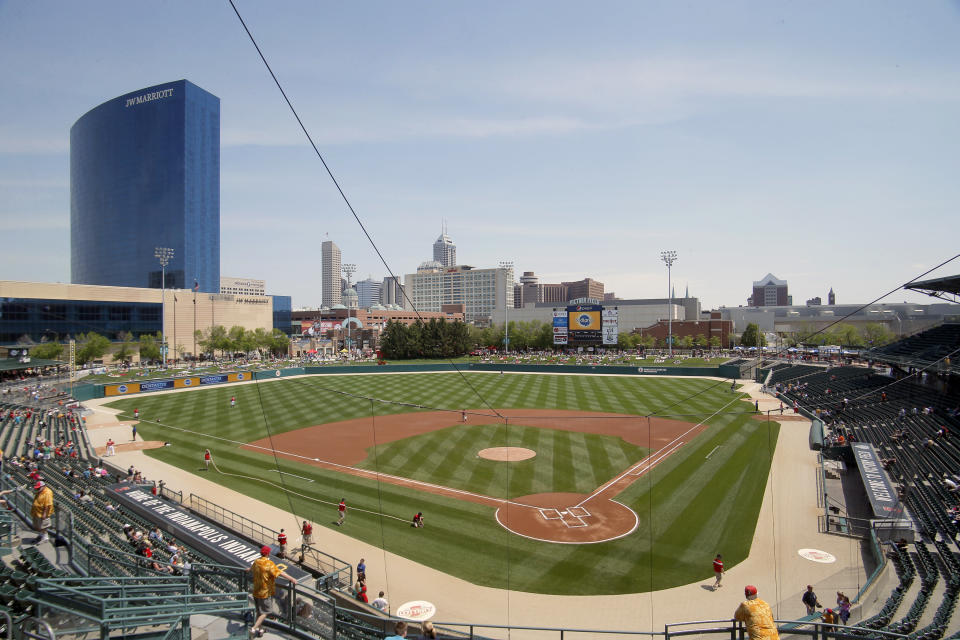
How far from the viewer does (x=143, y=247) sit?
143 metres

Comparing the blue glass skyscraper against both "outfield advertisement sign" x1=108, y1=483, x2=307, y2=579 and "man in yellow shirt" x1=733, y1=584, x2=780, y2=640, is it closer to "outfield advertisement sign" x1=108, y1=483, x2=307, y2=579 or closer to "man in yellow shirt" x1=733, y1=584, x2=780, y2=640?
"outfield advertisement sign" x1=108, y1=483, x2=307, y2=579

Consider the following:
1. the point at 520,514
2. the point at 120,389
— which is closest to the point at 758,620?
the point at 520,514

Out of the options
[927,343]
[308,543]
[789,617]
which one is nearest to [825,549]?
[789,617]

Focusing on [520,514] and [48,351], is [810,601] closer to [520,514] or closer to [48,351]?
[520,514]

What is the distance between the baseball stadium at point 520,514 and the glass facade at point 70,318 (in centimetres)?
4010

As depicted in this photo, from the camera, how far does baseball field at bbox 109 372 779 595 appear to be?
57.1 feet

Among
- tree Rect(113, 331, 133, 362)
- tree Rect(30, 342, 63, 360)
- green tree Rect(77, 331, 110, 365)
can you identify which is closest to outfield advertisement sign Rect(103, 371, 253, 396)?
green tree Rect(77, 331, 110, 365)

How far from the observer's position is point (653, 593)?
1475 centimetres

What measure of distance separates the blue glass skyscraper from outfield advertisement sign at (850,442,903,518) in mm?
155831

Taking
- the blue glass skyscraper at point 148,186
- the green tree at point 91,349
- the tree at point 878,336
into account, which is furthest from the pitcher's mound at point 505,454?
the blue glass skyscraper at point 148,186

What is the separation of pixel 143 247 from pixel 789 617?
169097 millimetres

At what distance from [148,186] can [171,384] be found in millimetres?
115586

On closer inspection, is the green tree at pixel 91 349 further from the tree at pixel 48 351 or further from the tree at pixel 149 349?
the tree at pixel 149 349

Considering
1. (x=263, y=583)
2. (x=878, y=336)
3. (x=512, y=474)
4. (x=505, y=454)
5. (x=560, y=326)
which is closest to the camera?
(x=263, y=583)
